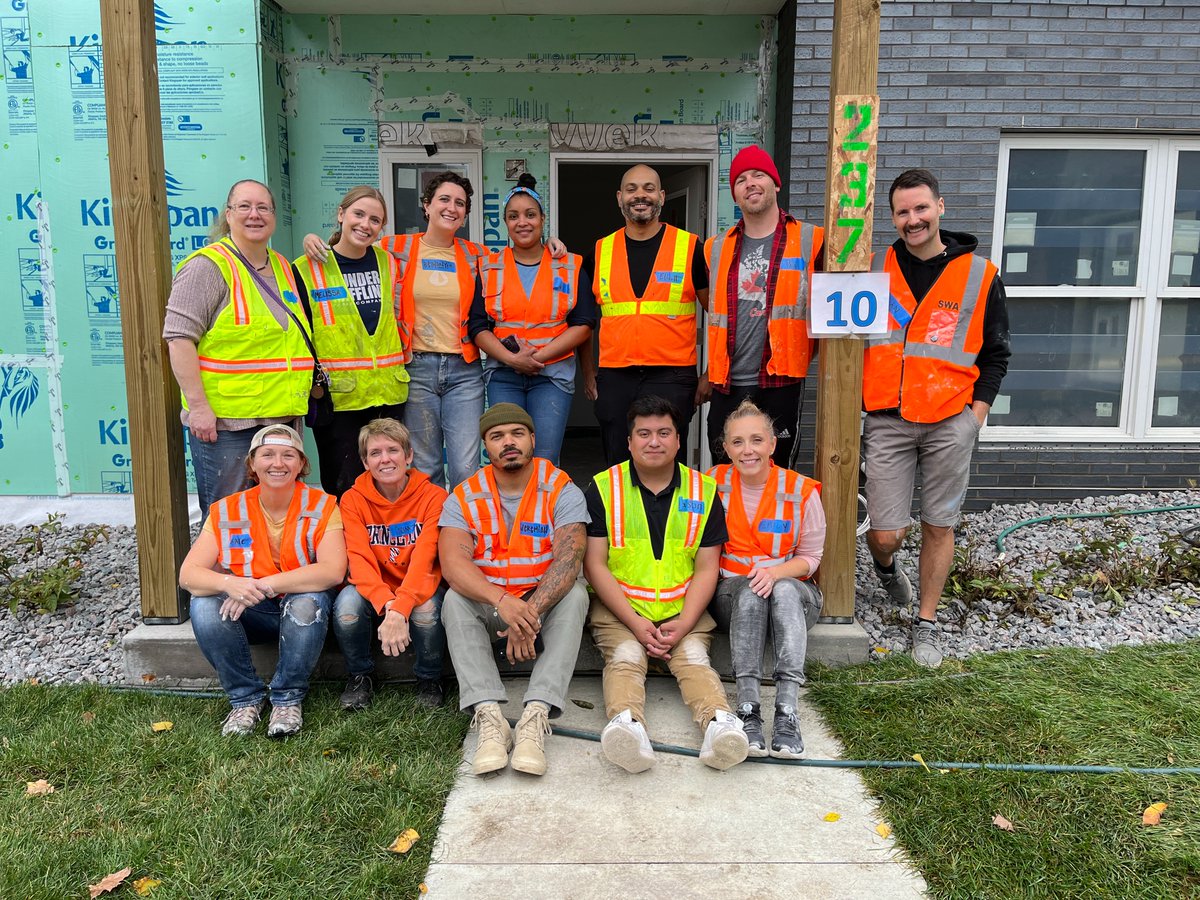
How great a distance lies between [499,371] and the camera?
4160mm

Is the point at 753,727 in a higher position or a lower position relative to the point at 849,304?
lower

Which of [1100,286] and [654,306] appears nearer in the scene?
[654,306]

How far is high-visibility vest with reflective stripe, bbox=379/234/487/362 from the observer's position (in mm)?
4008

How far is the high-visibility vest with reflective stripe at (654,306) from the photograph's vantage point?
3.99 m

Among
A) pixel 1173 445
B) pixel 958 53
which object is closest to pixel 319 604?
pixel 958 53

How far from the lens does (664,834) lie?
8.67 feet

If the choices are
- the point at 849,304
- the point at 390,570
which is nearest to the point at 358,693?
the point at 390,570

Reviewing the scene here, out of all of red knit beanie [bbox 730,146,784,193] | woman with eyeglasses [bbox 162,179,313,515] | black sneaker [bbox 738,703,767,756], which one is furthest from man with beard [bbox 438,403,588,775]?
red knit beanie [bbox 730,146,784,193]

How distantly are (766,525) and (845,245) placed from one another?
1.17 meters

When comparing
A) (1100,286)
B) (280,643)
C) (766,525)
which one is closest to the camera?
(280,643)

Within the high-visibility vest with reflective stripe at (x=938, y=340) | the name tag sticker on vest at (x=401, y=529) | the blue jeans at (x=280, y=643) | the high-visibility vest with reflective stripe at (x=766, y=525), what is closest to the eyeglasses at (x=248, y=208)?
the name tag sticker on vest at (x=401, y=529)

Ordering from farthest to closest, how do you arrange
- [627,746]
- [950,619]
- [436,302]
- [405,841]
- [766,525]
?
[950,619]
[436,302]
[766,525]
[627,746]
[405,841]

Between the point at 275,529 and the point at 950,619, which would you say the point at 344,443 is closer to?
the point at 275,529

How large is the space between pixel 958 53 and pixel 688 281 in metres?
3.16
